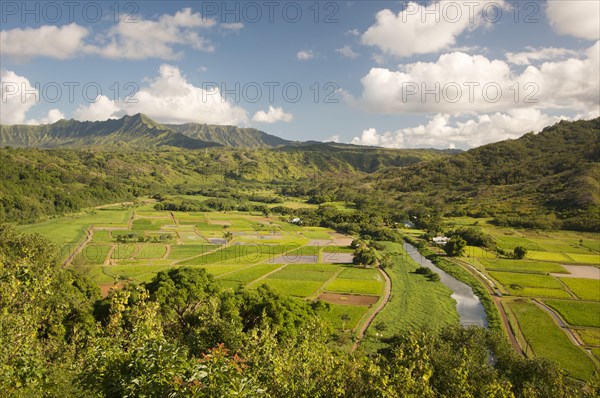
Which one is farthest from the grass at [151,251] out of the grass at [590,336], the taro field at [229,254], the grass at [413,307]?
the grass at [590,336]

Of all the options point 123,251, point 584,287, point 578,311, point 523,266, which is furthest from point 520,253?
point 123,251

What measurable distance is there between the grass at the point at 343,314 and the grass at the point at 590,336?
3381 centimetres

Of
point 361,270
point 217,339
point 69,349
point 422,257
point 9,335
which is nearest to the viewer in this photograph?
point 9,335

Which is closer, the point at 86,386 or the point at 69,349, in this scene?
the point at 86,386

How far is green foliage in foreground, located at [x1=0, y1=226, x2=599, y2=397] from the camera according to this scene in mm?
13970

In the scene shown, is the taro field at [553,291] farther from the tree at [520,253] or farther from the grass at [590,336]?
the tree at [520,253]

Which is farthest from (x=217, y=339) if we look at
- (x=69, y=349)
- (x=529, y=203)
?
(x=529, y=203)

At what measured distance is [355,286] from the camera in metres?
85.5

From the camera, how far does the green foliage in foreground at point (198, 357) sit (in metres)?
14.0

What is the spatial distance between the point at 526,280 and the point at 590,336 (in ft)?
96.8

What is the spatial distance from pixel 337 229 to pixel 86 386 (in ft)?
504

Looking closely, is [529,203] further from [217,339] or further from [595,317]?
[217,339]

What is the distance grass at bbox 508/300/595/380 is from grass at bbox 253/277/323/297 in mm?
39117

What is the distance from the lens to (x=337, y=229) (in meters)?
168
